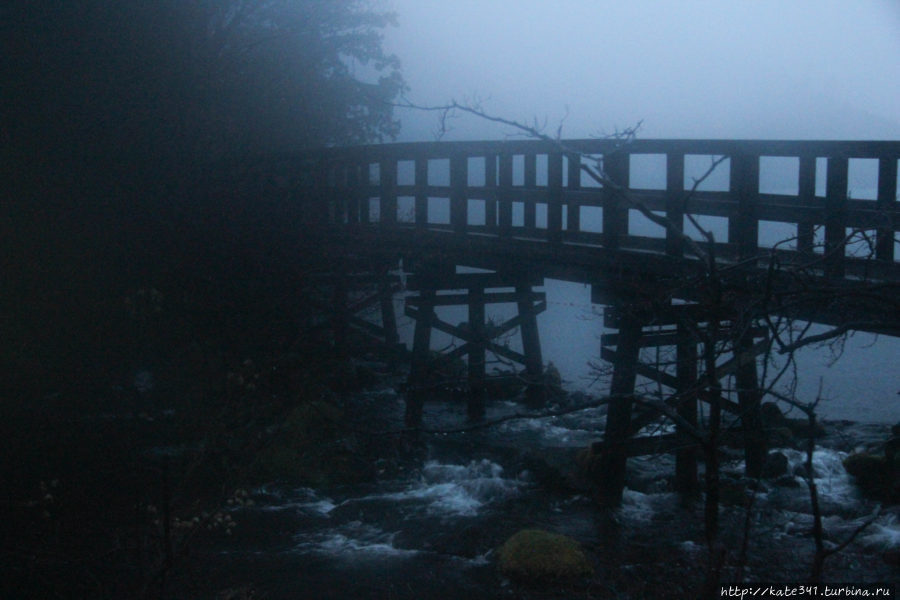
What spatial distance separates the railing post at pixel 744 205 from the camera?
686 cm

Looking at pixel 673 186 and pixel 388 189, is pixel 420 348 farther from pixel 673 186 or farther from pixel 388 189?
pixel 673 186

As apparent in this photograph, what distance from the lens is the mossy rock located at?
6793mm

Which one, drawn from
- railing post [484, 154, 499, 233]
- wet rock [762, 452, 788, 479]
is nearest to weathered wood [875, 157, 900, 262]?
wet rock [762, 452, 788, 479]

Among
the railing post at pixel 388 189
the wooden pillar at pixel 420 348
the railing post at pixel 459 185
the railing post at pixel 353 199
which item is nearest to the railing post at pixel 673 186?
the railing post at pixel 459 185

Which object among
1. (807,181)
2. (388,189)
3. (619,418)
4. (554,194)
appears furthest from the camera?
(388,189)

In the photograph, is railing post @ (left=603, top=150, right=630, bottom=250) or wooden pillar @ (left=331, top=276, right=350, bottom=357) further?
wooden pillar @ (left=331, top=276, right=350, bottom=357)

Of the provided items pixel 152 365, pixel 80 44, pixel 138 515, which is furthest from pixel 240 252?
pixel 138 515

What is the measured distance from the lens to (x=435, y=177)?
12664 mm

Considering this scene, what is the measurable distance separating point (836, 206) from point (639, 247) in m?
2.61

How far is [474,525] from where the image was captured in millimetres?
8305

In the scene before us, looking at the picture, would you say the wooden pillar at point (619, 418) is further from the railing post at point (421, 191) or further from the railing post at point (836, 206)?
the railing post at point (421, 191)

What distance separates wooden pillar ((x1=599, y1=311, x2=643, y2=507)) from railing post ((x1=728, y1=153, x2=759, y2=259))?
1.42 m

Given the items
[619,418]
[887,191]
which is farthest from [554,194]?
[887,191]

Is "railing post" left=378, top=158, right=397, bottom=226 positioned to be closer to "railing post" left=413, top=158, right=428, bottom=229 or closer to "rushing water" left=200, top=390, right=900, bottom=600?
"railing post" left=413, top=158, right=428, bottom=229
